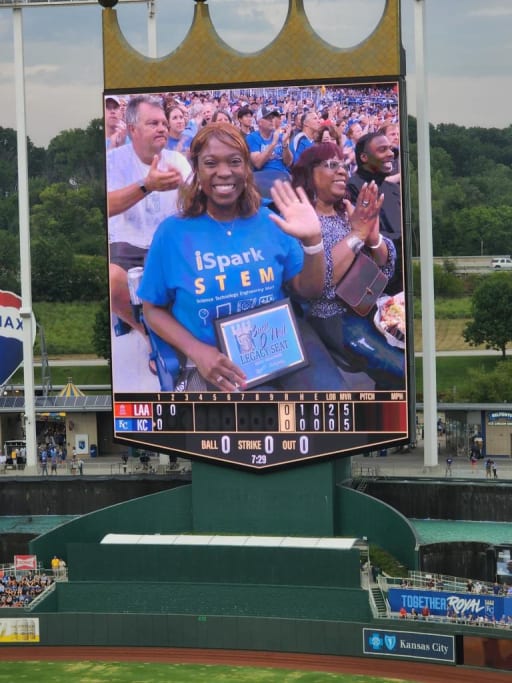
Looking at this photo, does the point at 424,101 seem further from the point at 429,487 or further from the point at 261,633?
the point at 261,633

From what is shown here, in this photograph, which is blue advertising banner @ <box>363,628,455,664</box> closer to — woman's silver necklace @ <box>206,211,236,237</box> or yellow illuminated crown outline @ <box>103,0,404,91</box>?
woman's silver necklace @ <box>206,211,236,237</box>

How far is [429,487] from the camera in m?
53.0

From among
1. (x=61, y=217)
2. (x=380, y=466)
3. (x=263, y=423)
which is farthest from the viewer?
(x=61, y=217)

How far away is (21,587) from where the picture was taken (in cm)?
4603

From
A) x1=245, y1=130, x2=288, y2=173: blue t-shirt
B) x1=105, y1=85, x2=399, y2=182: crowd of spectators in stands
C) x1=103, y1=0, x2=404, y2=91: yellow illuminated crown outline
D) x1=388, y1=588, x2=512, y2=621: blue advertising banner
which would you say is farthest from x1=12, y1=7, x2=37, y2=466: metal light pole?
x1=388, y1=588, x2=512, y2=621: blue advertising banner

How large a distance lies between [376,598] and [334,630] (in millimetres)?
1754

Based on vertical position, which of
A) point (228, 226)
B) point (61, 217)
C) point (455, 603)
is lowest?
point (455, 603)

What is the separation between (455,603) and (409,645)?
5.05 ft

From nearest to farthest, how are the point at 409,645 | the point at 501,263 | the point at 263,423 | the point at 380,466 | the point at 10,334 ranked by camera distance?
the point at 409,645 < the point at 263,423 < the point at 380,466 < the point at 10,334 < the point at 501,263

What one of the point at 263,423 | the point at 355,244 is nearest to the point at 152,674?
the point at 263,423

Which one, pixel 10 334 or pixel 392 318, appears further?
pixel 10 334

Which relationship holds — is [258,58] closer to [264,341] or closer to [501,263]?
[264,341]

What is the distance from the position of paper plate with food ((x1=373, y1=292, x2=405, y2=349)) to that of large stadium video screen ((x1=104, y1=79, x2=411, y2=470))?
0.04 m

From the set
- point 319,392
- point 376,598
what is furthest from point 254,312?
point 376,598
